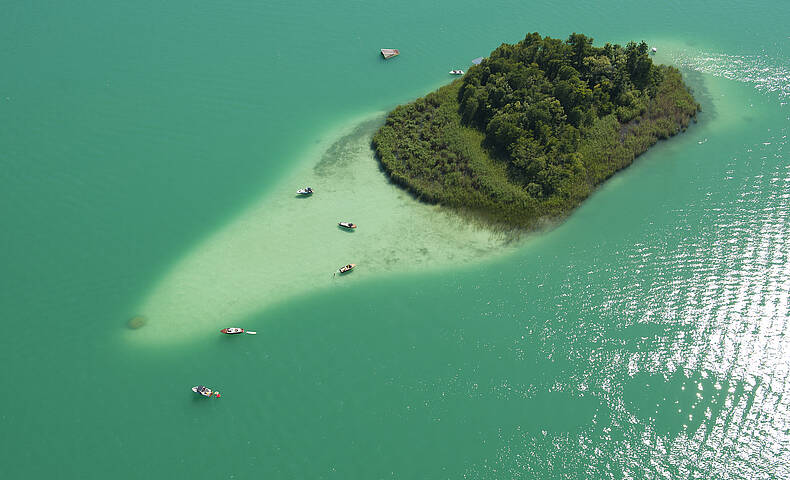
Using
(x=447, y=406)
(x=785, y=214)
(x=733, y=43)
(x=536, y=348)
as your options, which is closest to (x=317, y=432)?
(x=447, y=406)

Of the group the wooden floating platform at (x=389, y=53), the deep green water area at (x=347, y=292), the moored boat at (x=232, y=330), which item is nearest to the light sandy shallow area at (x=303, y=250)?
the deep green water area at (x=347, y=292)

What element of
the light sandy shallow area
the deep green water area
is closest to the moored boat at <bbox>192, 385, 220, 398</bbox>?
the deep green water area

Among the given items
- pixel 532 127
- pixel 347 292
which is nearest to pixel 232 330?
pixel 347 292

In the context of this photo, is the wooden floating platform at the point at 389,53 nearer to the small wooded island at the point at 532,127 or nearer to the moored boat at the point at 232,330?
the small wooded island at the point at 532,127

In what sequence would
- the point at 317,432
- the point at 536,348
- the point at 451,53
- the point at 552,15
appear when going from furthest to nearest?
the point at 552,15 < the point at 451,53 < the point at 536,348 < the point at 317,432

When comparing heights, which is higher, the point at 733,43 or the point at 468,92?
the point at 733,43

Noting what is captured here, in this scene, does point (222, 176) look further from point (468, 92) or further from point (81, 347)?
point (468, 92)
